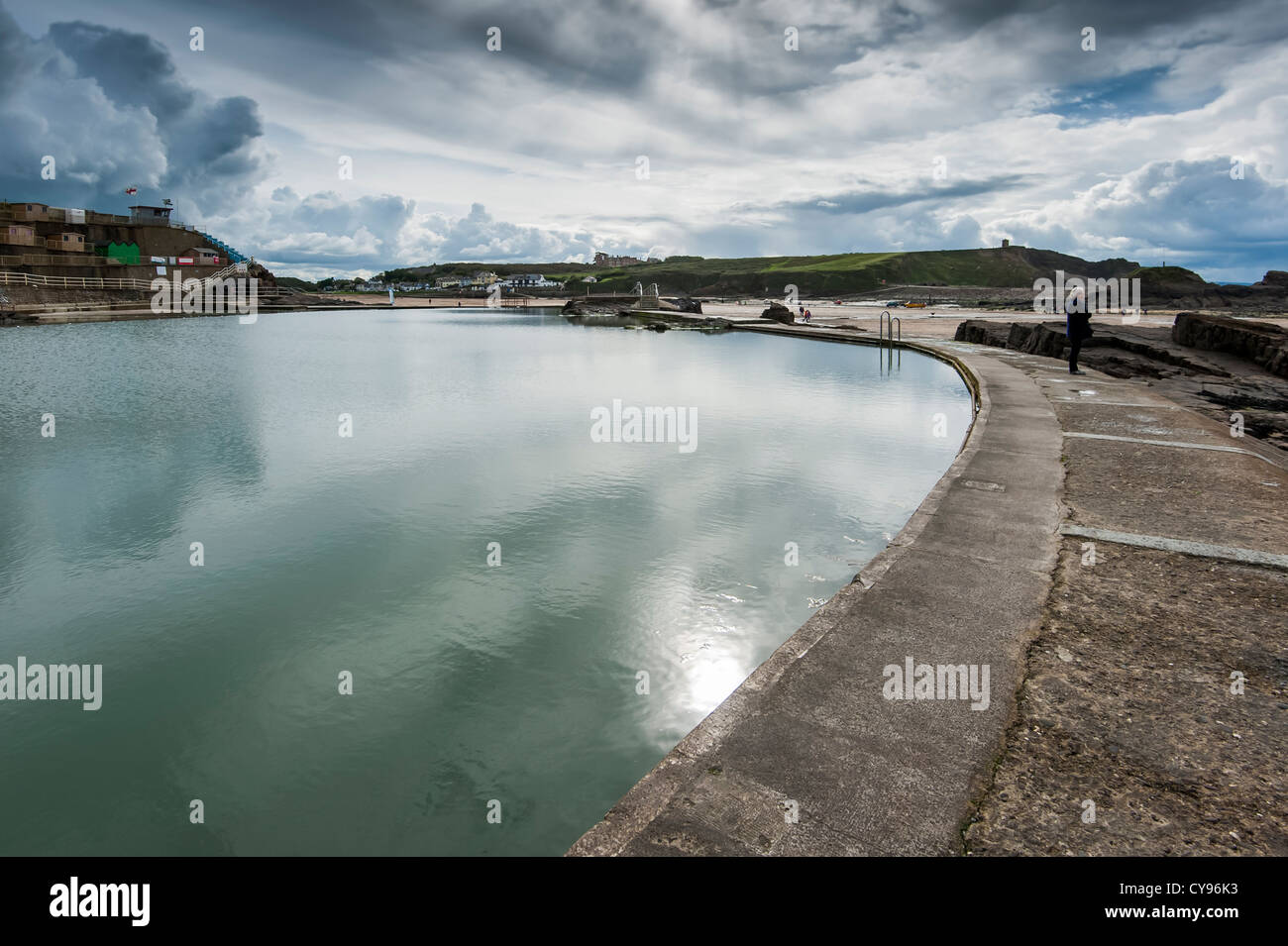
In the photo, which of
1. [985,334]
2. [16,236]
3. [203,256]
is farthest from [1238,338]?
[203,256]

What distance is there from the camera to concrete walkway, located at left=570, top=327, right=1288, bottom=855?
3150mm

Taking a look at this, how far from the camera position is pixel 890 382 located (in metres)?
24.6

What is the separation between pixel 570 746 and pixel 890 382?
2232 cm

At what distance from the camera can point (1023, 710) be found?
4062 mm

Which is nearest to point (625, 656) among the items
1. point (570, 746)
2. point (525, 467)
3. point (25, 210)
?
point (570, 746)
